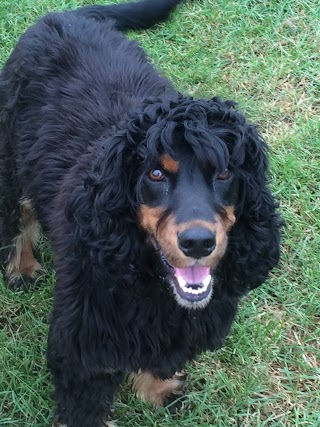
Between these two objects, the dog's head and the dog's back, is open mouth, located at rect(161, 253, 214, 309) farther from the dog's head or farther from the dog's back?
the dog's back

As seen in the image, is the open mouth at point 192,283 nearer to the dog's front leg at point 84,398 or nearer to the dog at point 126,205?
the dog at point 126,205

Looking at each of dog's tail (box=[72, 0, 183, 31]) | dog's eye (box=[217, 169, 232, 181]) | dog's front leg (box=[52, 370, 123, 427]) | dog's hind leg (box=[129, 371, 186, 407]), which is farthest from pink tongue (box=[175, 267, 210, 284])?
dog's tail (box=[72, 0, 183, 31])

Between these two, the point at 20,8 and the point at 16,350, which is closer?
the point at 16,350

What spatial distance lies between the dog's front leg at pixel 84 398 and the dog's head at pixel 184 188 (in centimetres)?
66

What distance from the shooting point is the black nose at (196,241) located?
2.18m

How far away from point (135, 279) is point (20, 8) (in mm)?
3452

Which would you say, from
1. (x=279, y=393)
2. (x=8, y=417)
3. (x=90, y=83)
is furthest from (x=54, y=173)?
(x=279, y=393)

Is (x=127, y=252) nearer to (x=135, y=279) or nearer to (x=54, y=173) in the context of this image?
(x=135, y=279)

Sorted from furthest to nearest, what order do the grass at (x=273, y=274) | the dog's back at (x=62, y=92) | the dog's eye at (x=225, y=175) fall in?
1. the grass at (x=273, y=274)
2. the dog's back at (x=62, y=92)
3. the dog's eye at (x=225, y=175)

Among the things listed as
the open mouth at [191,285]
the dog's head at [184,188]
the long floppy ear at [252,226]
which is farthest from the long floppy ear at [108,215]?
the long floppy ear at [252,226]

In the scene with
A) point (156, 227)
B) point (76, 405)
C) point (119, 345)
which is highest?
point (156, 227)

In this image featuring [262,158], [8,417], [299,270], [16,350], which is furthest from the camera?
[299,270]

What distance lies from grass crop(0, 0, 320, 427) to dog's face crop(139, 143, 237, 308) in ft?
3.71

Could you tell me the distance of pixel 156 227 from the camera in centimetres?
235
